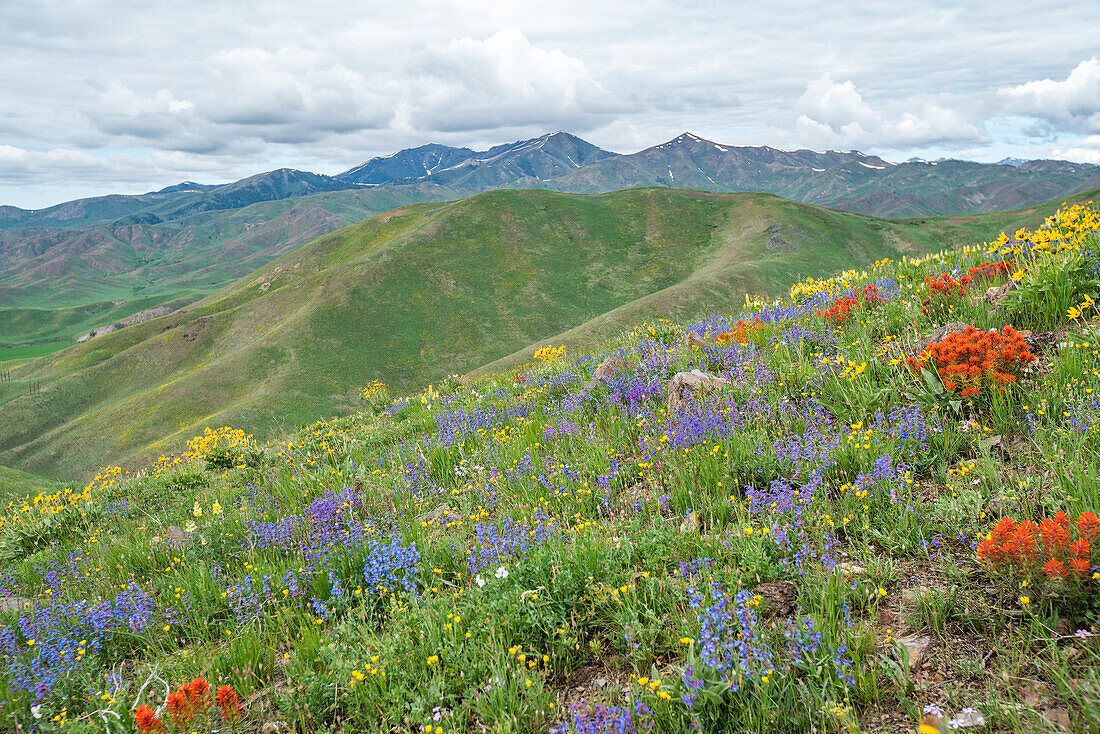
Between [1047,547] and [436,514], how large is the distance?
4.85 meters

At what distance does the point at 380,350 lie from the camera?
88.5 m

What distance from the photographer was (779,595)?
3.27m

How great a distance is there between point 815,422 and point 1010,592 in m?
2.29

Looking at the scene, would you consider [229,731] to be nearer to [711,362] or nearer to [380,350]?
[711,362]

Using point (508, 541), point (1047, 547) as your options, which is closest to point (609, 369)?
point (508, 541)

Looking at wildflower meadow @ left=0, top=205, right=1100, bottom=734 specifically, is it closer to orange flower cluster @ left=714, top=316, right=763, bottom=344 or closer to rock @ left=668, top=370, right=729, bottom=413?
rock @ left=668, top=370, right=729, bottom=413

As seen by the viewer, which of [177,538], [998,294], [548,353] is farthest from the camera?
[548,353]

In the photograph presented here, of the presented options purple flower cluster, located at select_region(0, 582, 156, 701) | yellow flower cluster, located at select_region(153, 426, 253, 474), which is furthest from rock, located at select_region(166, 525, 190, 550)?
yellow flower cluster, located at select_region(153, 426, 253, 474)

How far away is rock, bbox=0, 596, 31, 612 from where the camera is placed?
5.08 m

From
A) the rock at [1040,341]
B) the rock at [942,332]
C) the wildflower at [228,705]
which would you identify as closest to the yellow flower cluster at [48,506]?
the wildflower at [228,705]

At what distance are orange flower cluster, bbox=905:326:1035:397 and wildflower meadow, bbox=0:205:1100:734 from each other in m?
0.03

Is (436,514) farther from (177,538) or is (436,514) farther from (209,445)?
(209,445)

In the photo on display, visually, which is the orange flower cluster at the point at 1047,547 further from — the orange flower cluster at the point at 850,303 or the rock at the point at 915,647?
the orange flower cluster at the point at 850,303

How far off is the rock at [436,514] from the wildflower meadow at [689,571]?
47mm
